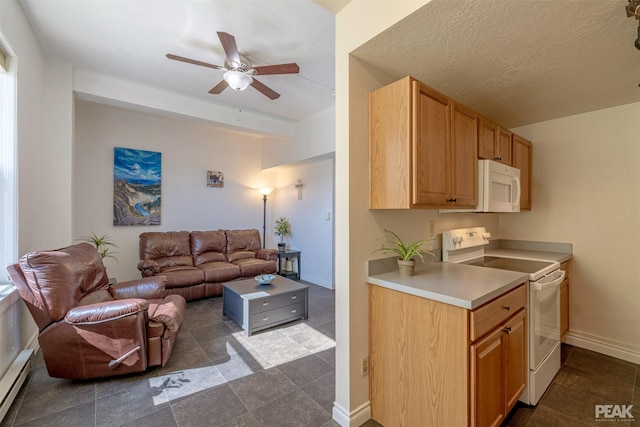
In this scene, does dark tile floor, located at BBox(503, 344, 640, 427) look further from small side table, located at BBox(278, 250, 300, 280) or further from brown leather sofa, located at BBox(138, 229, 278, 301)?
small side table, located at BBox(278, 250, 300, 280)

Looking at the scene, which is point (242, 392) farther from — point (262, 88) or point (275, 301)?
point (262, 88)

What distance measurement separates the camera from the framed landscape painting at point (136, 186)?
439 centimetres

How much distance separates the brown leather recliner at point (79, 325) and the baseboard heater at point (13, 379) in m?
0.18

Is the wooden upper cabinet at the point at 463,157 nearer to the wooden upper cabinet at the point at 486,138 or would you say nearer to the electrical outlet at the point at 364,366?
the wooden upper cabinet at the point at 486,138

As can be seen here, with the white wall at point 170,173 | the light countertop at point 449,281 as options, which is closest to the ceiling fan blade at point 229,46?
the light countertop at point 449,281

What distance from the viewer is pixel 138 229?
15.1 feet

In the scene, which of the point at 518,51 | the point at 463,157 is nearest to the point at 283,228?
the point at 463,157

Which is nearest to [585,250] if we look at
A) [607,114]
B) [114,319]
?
[607,114]

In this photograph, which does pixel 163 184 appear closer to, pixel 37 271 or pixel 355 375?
pixel 37 271

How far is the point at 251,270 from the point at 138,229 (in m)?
2.01

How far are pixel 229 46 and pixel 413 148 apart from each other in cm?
172

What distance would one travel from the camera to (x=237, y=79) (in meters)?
2.67

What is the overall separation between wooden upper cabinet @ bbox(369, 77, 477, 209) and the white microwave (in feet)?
1.14

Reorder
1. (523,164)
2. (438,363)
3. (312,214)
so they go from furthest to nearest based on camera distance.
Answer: (312,214) → (523,164) → (438,363)
